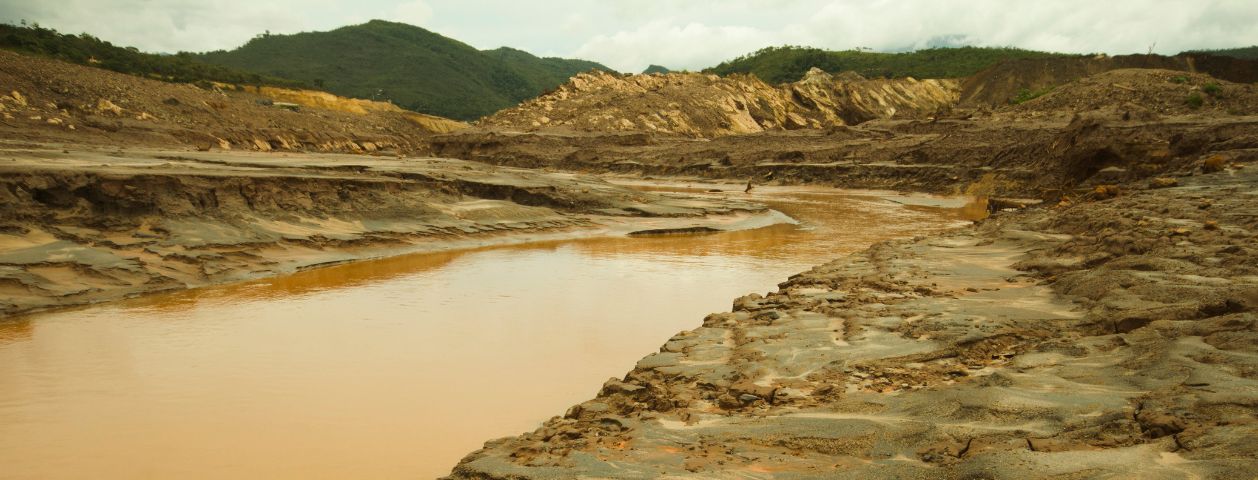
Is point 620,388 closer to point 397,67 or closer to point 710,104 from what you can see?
point 710,104

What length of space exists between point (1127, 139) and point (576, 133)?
87.0 feet

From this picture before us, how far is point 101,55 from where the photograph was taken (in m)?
44.2

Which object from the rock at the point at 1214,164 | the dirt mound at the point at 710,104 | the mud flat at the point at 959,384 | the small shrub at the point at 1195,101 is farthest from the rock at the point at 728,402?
the dirt mound at the point at 710,104

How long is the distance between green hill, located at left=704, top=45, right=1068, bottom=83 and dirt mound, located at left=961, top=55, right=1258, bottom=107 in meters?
14.4

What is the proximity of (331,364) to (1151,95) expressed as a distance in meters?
30.7

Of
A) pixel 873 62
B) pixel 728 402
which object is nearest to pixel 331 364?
pixel 728 402

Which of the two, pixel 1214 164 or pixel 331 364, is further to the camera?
pixel 1214 164

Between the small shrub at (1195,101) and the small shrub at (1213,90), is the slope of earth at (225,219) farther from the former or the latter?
the small shrub at (1213,90)

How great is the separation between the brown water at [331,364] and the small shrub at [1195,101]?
2229 centimetres

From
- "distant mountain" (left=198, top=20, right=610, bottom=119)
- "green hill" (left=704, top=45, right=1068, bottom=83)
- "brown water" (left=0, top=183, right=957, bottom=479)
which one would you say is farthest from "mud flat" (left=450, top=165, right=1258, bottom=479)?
"distant mountain" (left=198, top=20, right=610, bottom=119)

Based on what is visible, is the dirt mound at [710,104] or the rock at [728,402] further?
the dirt mound at [710,104]

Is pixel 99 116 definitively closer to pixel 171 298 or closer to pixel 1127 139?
pixel 171 298

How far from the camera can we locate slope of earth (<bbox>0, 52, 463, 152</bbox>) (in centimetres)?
2494

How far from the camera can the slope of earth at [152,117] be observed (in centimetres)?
2494
